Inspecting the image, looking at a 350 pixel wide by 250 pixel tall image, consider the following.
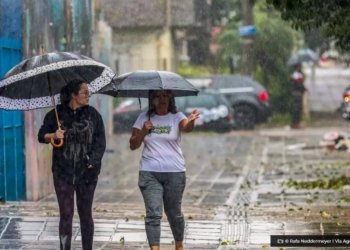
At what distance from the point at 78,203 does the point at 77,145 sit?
1.70 ft

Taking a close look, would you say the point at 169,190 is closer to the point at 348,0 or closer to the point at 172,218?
the point at 172,218

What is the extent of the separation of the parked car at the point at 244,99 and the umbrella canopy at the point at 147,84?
68.9 ft

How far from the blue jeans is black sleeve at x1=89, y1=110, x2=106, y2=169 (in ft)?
1.51

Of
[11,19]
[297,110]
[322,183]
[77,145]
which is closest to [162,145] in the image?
[77,145]

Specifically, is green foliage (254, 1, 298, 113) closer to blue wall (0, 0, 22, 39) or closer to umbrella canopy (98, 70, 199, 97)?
blue wall (0, 0, 22, 39)

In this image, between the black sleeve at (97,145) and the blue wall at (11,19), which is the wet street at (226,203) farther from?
the blue wall at (11,19)

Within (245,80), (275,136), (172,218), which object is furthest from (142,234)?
(245,80)

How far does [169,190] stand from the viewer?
8609mm

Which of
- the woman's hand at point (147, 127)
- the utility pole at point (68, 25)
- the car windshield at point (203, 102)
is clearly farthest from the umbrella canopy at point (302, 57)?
the woman's hand at point (147, 127)

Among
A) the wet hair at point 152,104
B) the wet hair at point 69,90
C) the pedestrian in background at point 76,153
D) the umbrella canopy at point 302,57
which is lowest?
the pedestrian in background at point 76,153

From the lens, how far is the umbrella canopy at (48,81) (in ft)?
27.7

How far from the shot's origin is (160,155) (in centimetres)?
854

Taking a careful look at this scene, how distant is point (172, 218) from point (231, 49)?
22.9 metres

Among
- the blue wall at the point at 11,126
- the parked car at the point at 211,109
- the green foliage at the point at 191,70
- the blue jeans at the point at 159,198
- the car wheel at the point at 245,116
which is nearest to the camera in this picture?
the blue jeans at the point at 159,198
